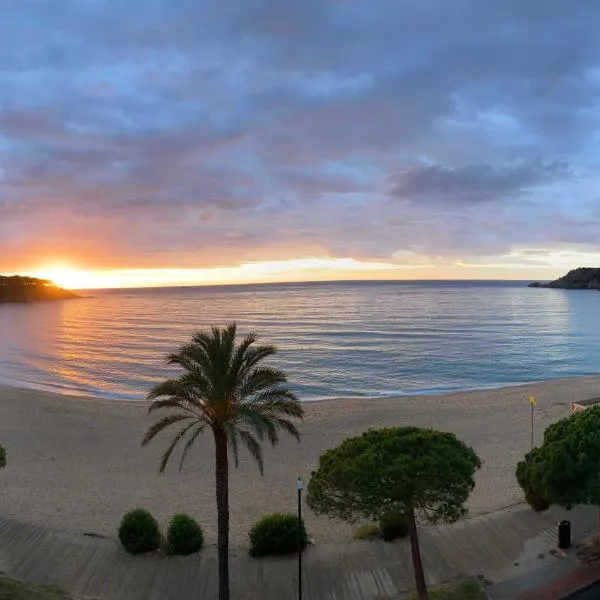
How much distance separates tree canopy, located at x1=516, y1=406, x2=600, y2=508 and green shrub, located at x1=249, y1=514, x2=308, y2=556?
23.4 feet

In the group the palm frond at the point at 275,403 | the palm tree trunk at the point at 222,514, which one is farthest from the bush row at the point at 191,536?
the palm frond at the point at 275,403

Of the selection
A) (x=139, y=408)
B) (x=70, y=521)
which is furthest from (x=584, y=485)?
(x=139, y=408)

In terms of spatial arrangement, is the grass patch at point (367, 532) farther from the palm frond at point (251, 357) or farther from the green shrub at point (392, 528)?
the palm frond at point (251, 357)

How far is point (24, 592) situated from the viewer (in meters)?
14.7

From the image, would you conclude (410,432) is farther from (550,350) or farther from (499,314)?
(499,314)

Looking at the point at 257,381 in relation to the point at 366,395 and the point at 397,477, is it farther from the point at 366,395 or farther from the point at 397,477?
the point at 366,395

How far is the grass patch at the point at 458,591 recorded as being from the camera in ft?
49.0

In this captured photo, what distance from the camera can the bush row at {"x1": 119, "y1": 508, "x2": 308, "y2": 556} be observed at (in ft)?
58.2

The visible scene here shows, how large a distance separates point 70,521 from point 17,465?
853 centimetres

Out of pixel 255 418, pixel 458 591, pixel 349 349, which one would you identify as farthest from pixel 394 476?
pixel 349 349

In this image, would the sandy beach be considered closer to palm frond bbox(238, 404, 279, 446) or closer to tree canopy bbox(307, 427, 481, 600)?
tree canopy bbox(307, 427, 481, 600)

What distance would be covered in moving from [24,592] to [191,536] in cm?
479

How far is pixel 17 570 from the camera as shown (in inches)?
674

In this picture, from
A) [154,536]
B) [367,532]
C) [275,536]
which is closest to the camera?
[275,536]
